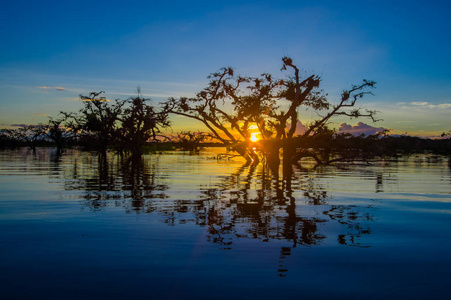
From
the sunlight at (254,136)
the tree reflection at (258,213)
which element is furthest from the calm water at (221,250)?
the sunlight at (254,136)

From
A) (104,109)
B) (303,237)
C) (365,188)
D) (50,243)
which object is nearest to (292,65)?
(365,188)

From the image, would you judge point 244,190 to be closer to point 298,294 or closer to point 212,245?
point 212,245

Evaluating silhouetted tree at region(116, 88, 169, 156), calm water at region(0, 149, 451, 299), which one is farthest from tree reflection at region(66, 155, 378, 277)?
silhouetted tree at region(116, 88, 169, 156)

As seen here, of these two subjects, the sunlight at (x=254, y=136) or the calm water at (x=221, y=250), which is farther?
the sunlight at (x=254, y=136)

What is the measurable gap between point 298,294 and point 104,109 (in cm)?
4290

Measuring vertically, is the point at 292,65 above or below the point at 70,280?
above

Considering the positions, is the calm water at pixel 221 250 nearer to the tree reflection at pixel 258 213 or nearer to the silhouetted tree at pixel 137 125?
the tree reflection at pixel 258 213

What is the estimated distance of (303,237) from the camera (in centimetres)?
647

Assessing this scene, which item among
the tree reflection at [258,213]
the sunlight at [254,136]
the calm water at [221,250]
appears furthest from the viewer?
the sunlight at [254,136]

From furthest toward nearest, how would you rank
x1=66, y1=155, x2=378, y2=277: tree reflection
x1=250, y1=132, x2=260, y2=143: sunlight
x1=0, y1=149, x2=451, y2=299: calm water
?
x1=250, y1=132, x2=260, y2=143: sunlight → x1=66, y1=155, x2=378, y2=277: tree reflection → x1=0, y1=149, x2=451, y2=299: calm water

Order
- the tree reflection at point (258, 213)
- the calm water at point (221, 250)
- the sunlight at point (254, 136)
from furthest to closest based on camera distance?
1. the sunlight at point (254, 136)
2. the tree reflection at point (258, 213)
3. the calm water at point (221, 250)

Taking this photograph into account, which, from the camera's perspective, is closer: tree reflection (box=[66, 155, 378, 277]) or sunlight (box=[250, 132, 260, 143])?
tree reflection (box=[66, 155, 378, 277])

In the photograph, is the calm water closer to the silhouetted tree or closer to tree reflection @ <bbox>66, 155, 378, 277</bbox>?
tree reflection @ <bbox>66, 155, 378, 277</bbox>

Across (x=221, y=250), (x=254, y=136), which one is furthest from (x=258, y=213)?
(x=254, y=136)
